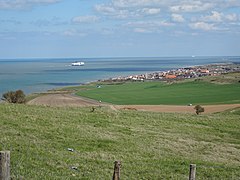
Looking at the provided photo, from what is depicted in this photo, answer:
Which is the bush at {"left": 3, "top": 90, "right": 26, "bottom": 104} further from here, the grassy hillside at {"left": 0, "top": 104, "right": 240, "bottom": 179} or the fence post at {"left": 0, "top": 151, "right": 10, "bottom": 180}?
the fence post at {"left": 0, "top": 151, "right": 10, "bottom": 180}

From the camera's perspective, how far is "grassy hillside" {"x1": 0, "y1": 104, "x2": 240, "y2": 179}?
511 inches

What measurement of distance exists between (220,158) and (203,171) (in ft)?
13.3

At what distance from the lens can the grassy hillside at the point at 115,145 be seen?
12984 mm

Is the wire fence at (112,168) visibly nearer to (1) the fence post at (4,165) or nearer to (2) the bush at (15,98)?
(1) the fence post at (4,165)

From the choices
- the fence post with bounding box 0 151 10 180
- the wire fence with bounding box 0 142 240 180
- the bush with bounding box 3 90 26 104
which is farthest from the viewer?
the bush with bounding box 3 90 26 104

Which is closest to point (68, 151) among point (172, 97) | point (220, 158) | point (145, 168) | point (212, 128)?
point (145, 168)

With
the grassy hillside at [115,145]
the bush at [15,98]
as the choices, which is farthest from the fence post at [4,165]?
the bush at [15,98]

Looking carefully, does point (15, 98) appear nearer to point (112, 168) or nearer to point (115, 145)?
point (115, 145)

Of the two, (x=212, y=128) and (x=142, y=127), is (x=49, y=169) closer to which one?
(x=142, y=127)

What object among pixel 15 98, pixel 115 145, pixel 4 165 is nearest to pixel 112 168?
pixel 115 145

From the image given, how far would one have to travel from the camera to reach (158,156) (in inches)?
670

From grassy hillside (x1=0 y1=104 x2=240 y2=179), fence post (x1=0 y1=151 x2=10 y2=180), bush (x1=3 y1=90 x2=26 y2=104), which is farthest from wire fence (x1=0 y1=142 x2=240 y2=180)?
bush (x1=3 y1=90 x2=26 y2=104)

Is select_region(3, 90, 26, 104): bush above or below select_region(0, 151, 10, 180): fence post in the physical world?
below

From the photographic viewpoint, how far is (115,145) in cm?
1839
